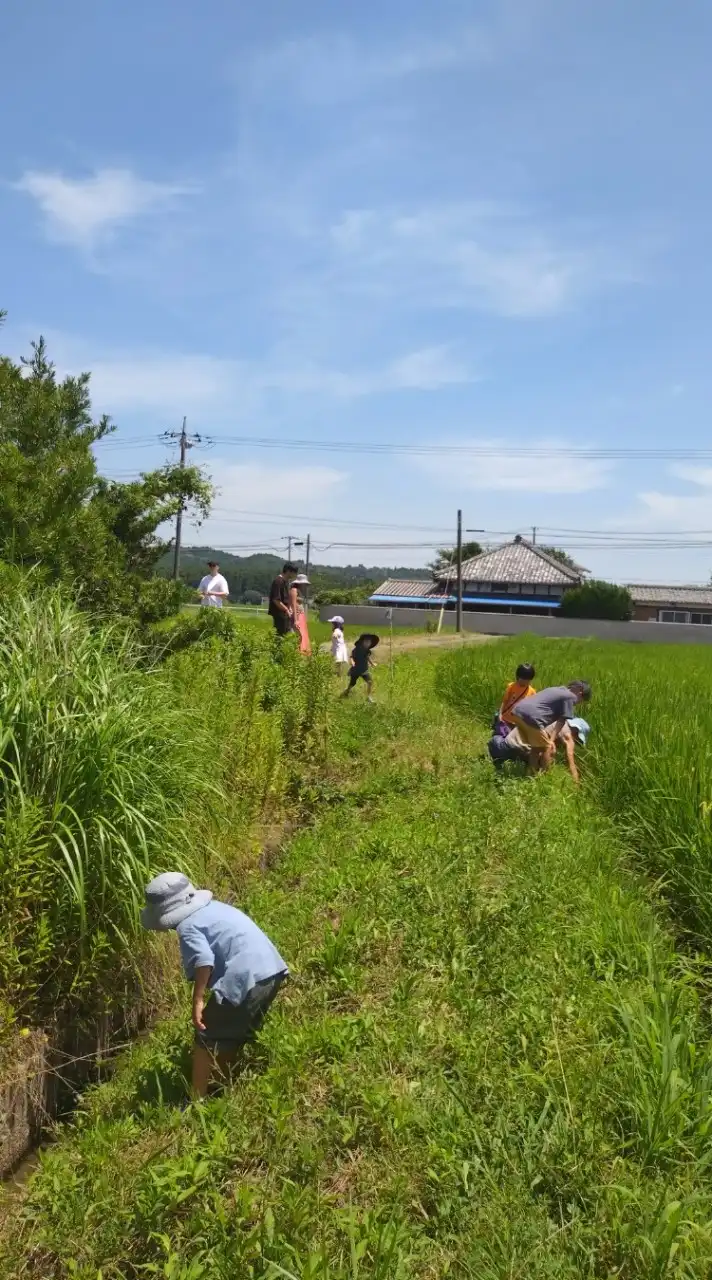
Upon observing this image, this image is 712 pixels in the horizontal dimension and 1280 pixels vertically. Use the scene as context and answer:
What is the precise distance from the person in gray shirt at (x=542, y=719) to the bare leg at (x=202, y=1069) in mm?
4808

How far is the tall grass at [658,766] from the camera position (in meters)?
5.11

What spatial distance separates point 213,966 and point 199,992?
108mm

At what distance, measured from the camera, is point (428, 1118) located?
304cm

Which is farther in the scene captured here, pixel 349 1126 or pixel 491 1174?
pixel 349 1126

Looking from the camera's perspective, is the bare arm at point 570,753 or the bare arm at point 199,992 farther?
the bare arm at point 570,753

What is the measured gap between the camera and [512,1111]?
3090 millimetres

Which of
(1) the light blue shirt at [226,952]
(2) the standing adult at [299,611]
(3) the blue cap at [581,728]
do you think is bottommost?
(1) the light blue shirt at [226,952]

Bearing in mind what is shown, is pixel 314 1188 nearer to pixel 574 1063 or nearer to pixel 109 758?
pixel 574 1063

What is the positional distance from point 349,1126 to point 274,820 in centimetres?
392

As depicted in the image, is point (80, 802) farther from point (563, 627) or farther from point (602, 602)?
point (602, 602)

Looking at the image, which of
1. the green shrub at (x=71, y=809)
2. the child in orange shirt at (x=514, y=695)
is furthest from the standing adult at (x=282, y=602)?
the green shrub at (x=71, y=809)

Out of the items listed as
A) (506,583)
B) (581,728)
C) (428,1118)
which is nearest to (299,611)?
(581,728)

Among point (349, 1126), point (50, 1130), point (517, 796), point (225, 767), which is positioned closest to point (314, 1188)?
point (349, 1126)

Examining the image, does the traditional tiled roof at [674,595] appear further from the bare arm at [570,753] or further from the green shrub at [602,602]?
the bare arm at [570,753]
